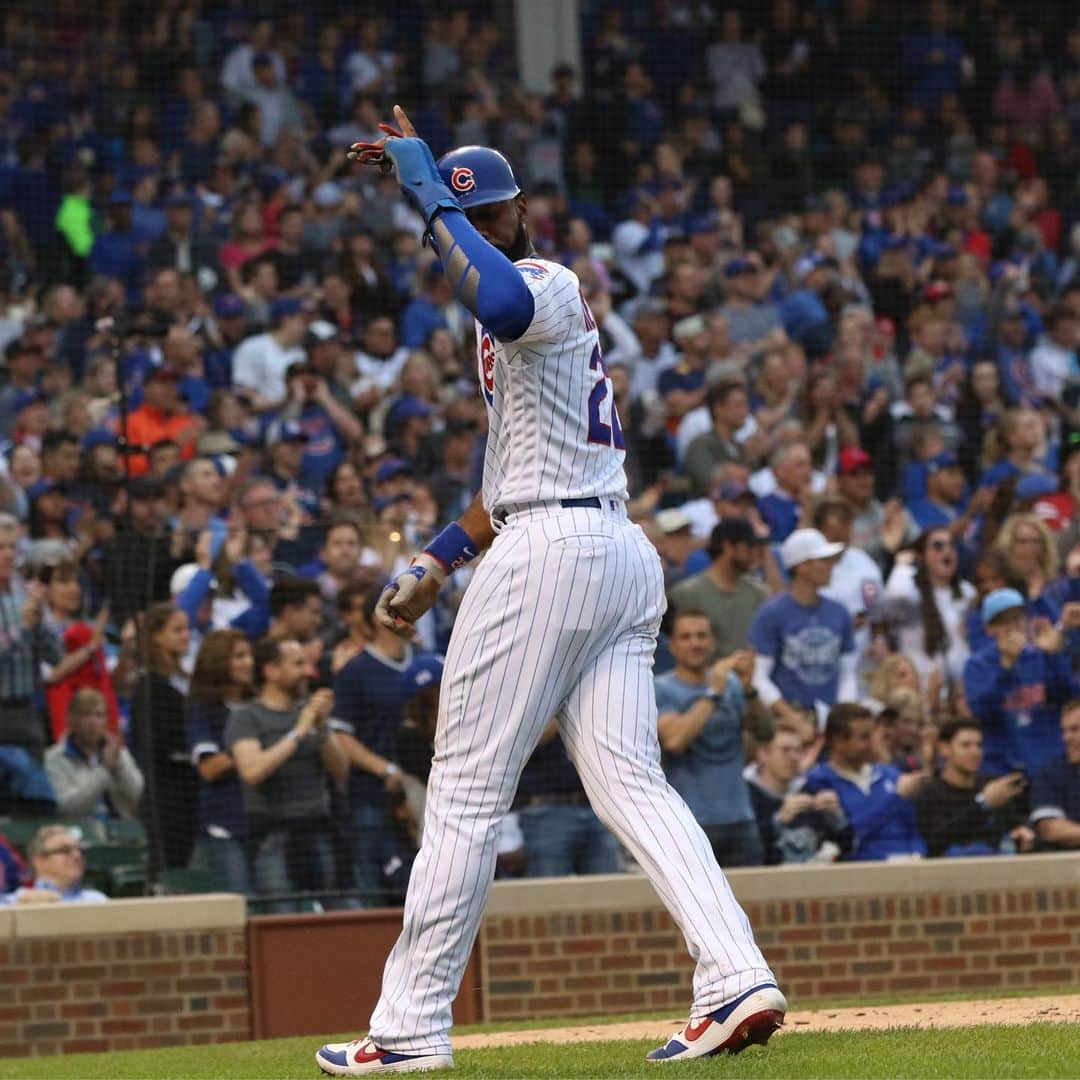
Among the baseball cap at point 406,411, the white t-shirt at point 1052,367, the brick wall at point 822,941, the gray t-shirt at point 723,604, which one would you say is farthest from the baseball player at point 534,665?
the white t-shirt at point 1052,367

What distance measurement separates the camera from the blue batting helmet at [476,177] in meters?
4.71

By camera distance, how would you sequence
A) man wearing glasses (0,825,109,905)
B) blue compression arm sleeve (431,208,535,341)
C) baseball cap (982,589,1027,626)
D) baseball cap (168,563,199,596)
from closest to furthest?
blue compression arm sleeve (431,208,535,341), man wearing glasses (0,825,109,905), baseball cap (168,563,199,596), baseball cap (982,589,1027,626)

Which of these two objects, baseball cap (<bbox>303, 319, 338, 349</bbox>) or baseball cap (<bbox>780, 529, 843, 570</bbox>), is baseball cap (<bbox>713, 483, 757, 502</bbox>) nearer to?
baseball cap (<bbox>780, 529, 843, 570</bbox>)

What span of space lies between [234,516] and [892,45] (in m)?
10.5

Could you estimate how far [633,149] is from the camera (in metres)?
17.0

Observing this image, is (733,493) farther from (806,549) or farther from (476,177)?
(476,177)

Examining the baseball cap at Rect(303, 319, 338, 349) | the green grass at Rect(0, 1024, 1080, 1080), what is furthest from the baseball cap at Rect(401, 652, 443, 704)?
the baseball cap at Rect(303, 319, 338, 349)

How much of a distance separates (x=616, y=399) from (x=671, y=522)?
0.74m

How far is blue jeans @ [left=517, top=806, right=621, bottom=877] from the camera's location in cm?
827

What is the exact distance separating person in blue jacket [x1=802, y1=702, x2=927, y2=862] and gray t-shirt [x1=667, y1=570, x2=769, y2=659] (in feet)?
2.10

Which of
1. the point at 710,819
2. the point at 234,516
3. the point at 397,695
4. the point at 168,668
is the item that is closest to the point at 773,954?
the point at 710,819

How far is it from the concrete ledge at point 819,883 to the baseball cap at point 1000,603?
1264 millimetres

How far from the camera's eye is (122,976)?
769cm

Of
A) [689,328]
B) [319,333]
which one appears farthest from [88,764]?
[689,328]
